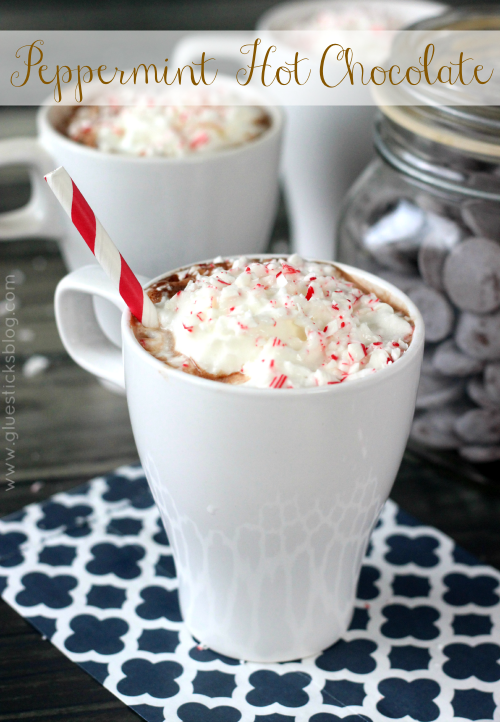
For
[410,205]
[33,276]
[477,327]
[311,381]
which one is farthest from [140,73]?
[311,381]

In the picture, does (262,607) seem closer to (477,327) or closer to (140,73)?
(477,327)

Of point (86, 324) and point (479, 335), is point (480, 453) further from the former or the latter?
point (86, 324)

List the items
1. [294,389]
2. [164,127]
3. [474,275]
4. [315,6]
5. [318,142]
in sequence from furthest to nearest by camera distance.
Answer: [315,6] → [318,142] → [164,127] → [474,275] → [294,389]

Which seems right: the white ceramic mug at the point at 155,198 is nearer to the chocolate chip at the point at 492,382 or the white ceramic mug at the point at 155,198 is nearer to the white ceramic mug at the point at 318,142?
the white ceramic mug at the point at 318,142

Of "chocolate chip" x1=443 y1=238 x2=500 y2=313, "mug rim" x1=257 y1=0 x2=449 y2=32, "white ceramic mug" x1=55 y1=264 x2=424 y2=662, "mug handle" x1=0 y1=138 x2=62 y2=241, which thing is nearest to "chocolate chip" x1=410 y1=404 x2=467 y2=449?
"chocolate chip" x1=443 y1=238 x2=500 y2=313

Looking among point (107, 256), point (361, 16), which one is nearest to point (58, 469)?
point (107, 256)

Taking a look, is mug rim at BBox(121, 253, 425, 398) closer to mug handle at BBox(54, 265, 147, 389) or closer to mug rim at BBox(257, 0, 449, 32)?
mug handle at BBox(54, 265, 147, 389)
